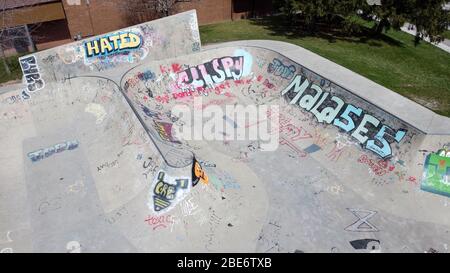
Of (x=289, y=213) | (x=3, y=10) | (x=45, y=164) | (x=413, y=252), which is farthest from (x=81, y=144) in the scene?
(x=413, y=252)

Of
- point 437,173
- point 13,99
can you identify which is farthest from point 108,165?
point 437,173

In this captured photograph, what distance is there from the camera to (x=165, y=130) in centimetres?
1644

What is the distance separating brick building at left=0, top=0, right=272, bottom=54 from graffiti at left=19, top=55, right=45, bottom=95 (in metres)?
4.76

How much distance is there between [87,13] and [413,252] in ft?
85.3

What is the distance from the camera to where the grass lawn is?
719 inches

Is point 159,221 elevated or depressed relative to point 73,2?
depressed

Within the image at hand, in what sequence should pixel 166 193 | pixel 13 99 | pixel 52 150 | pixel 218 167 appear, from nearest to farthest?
pixel 166 193
pixel 218 167
pixel 52 150
pixel 13 99

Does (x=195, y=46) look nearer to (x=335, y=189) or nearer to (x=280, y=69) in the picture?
(x=280, y=69)

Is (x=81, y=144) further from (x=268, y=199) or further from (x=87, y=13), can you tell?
(x=87, y=13)

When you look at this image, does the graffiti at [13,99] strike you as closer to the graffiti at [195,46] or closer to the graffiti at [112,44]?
the graffiti at [112,44]

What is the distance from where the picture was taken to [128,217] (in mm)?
11797

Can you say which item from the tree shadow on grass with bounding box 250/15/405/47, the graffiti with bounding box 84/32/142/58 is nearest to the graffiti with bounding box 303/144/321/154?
the graffiti with bounding box 84/32/142/58

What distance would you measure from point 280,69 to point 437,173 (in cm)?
998

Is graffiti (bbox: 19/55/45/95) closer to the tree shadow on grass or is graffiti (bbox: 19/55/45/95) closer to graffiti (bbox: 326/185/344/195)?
graffiti (bbox: 326/185/344/195)
